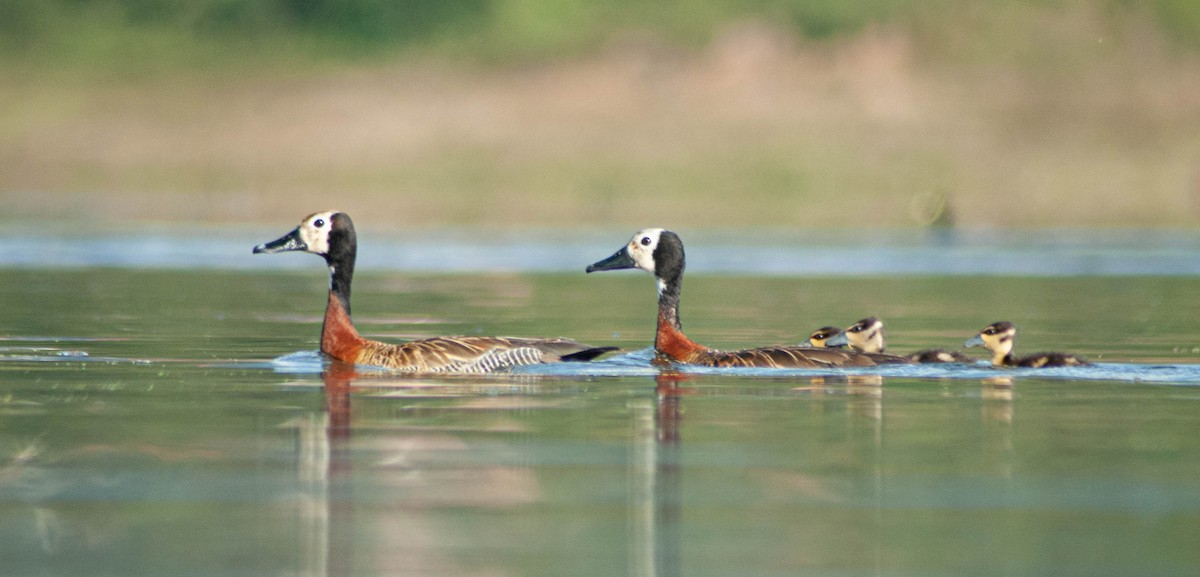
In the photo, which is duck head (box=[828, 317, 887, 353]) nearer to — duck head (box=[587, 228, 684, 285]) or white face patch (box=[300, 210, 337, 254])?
duck head (box=[587, 228, 684, 285])

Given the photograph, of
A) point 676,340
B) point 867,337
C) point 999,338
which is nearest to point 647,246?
point 676,340

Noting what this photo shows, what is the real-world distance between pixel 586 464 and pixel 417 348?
17.2 feet

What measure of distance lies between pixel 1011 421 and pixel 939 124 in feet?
241

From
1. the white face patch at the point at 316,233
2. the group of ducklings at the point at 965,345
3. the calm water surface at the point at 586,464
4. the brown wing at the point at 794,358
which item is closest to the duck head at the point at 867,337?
the group of ducklings at the point at 965,345

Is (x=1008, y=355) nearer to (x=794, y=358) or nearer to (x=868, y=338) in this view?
(x=868, y=338)

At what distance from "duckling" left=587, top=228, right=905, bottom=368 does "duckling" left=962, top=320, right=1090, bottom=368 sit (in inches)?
34.5

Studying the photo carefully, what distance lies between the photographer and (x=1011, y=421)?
Answer: 13.4 metres

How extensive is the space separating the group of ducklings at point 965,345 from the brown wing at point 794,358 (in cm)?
30

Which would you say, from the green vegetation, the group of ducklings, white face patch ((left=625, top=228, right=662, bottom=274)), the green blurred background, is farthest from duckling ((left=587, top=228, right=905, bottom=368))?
the green vegetation

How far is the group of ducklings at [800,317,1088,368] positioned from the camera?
54.9 feet

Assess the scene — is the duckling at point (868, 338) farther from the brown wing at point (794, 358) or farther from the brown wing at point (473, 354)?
the brown wing at point (473, 354)

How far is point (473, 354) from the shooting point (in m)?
16.4

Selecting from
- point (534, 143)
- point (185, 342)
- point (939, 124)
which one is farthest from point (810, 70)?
point (185, 342)

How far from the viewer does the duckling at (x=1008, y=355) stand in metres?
16.6
